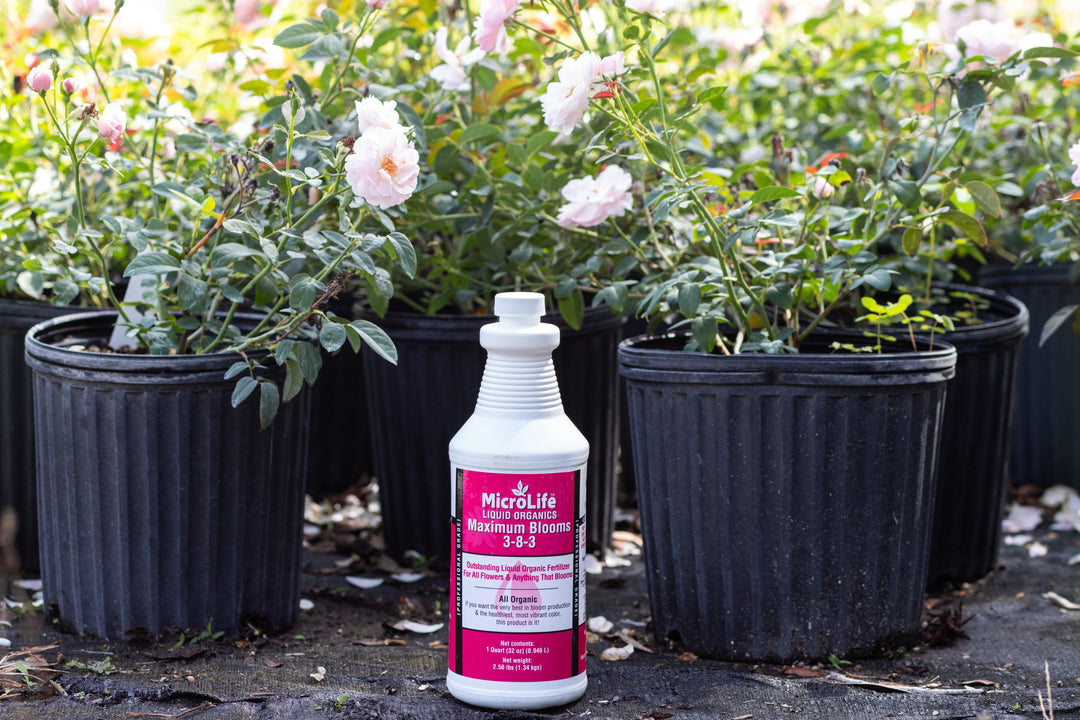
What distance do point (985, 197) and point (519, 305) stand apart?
0.74m

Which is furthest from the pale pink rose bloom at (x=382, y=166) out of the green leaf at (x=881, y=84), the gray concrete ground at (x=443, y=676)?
the green leaf at (x=881, y=84)

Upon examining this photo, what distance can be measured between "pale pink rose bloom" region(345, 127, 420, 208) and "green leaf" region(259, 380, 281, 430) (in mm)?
298

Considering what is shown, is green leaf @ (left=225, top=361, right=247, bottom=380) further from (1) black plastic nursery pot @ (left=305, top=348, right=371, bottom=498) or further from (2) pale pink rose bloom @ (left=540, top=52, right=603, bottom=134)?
(1) black plastic nursery pot @ (left=305, top=348, right=371, bottom=498)

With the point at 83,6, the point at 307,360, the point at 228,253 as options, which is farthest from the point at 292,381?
the point at 83,6

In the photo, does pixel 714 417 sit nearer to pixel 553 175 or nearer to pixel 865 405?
pixel 865 405

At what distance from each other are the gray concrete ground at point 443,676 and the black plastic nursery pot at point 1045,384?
81 cm

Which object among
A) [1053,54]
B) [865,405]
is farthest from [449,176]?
[1053,54]

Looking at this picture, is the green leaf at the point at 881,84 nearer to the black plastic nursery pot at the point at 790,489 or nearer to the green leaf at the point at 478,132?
the black plastic nursery pot at the point at 790,489

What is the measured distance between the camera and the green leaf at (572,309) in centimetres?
187

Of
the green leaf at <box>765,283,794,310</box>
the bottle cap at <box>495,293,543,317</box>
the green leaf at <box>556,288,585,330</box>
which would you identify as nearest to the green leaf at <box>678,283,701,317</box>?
the green leaf at <box>765,283,794,310</box>

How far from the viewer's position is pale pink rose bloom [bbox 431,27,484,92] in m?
1.74

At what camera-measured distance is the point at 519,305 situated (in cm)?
138

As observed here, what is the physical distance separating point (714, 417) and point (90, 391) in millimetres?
871

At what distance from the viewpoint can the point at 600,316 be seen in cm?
208
